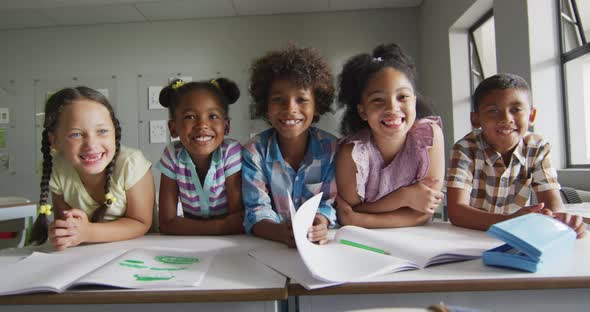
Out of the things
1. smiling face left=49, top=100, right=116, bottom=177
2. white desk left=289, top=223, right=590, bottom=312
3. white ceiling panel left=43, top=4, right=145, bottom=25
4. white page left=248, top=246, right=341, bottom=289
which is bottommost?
white desk left=289, top=223, right=590, bottom=312

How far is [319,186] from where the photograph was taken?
4.07 ft

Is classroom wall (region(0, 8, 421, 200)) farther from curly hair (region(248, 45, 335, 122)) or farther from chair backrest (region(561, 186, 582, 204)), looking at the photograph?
curly hair (region(248, 45, 335, 122))

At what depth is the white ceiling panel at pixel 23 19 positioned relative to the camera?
3.79 meters

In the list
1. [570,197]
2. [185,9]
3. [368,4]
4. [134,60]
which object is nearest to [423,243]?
[570,197]

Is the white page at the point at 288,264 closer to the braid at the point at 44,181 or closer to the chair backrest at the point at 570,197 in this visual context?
the braid at the point at 44,181

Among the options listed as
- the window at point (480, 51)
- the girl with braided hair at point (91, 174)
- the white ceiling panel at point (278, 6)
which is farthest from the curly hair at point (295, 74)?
the white ceiling panel at point (278, 6)

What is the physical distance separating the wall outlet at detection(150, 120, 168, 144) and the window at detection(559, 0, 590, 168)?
3577 mm

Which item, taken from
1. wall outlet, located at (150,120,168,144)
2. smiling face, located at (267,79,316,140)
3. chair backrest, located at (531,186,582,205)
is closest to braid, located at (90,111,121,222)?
smiling face, located at (267,79,316,140)

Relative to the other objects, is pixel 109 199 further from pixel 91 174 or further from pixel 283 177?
pixel 283 177

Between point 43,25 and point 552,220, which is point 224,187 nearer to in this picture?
point 552,220

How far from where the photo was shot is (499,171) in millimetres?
1255

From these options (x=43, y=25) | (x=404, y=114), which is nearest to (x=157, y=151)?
(x=43, y=25)

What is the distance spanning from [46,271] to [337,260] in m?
0.58

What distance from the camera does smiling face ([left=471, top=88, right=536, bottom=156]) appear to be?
48.0 inches
